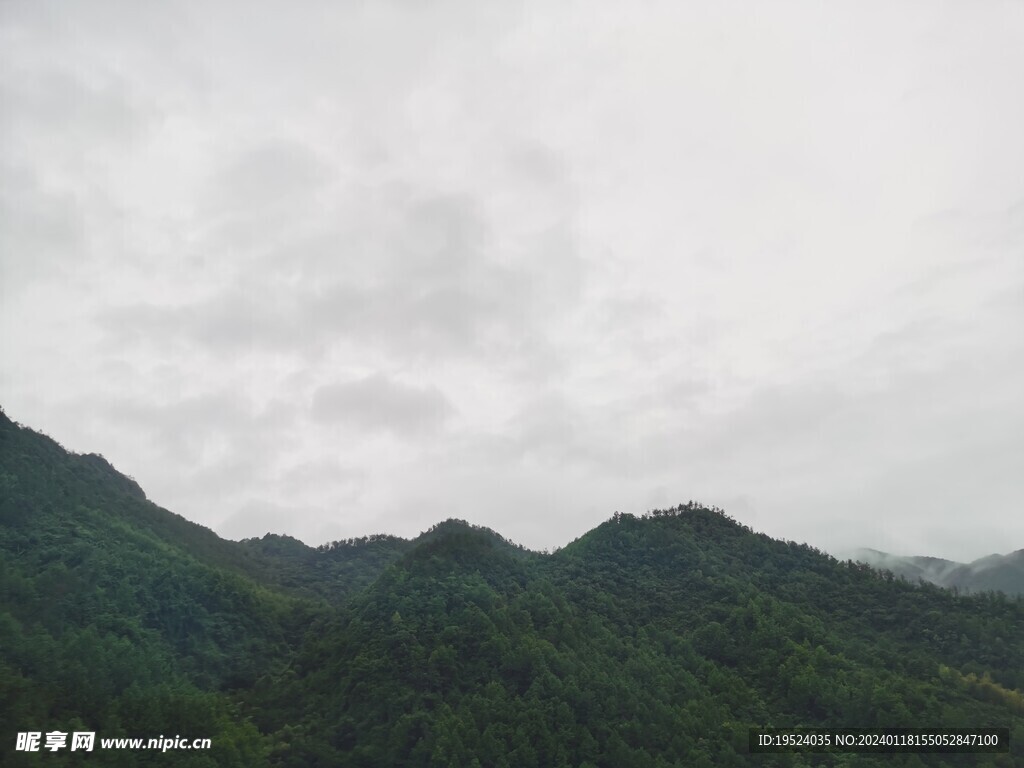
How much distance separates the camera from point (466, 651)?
66.9 meters

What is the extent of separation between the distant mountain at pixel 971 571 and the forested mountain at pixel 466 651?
154 ft

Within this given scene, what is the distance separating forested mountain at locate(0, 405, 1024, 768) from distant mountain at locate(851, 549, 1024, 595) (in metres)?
46.9

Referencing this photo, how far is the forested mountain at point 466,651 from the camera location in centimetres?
5334

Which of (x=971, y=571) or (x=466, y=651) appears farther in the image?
(x=971, y=571)

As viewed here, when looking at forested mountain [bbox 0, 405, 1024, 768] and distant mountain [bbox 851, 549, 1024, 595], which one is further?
distant mountain [bbox 851, 549, 1024, 595]

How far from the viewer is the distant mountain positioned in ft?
431

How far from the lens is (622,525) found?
103 metres

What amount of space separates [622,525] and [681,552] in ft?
35.8

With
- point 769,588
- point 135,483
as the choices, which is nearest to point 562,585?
point 769,588

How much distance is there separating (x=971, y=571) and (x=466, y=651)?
12730 centimetres

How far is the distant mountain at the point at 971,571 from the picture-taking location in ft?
431

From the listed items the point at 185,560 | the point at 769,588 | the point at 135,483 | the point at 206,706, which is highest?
the point at 135,483

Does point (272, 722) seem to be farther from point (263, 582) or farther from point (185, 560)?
point (263, 582)

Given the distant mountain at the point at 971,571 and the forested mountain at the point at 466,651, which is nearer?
the forested mountain at the point at 466,651
